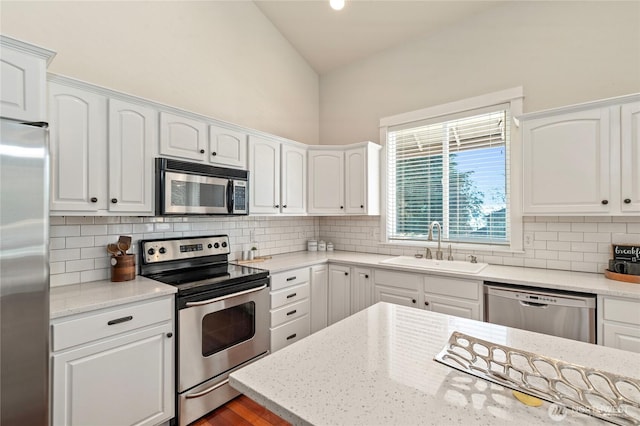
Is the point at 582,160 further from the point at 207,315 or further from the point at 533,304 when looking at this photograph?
the point at 207,315

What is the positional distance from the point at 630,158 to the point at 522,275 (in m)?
1.04

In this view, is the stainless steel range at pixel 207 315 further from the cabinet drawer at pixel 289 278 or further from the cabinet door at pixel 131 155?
the cabinet door at pixel 131 155

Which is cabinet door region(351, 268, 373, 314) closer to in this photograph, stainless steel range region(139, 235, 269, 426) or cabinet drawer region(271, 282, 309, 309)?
cabinet drawer region(271, 282, 309, 309)

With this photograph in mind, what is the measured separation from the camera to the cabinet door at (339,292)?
314 cm

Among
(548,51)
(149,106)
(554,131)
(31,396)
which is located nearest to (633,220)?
(554,131)

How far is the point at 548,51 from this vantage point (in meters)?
2.62

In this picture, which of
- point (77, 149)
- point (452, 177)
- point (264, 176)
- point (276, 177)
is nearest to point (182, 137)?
point (77, 149)

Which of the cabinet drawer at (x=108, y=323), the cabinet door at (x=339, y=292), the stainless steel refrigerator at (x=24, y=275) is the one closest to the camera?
the stainless steel refrigerator at (x=24, y=275)

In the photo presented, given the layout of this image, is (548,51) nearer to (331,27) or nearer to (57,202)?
(331,27)

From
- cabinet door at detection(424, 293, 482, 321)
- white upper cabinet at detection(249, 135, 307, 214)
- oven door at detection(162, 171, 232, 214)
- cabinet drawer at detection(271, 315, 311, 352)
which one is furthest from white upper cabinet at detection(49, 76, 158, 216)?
cabinet door at detection(424, 293, 482, 321)

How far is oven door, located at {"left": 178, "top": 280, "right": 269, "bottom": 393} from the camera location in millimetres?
2047

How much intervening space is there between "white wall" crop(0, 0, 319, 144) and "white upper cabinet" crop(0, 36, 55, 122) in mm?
674

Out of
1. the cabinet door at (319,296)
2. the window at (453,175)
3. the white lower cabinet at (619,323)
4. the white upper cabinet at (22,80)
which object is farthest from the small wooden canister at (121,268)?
the white lower cabinet at (619,323)

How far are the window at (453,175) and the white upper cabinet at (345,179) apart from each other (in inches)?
10.2
